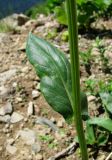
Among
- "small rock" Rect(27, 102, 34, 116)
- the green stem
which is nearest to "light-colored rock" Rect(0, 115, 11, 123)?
"small rock" Rect(27, 102, 34, 116)

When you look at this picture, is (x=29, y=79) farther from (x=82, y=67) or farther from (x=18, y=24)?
(x=18, y=24)

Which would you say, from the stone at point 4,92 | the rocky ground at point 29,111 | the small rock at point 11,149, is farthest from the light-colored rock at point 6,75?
the small rock at point 11,149

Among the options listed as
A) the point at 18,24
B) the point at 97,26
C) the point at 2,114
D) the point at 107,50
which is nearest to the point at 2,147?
the point at 2,114

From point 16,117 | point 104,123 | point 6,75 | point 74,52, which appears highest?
point 74,52

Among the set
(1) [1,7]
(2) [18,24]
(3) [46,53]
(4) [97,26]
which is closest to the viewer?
(3) [46,53]

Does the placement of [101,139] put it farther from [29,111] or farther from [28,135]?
[29,111]

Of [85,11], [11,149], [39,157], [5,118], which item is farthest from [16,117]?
[85,11]

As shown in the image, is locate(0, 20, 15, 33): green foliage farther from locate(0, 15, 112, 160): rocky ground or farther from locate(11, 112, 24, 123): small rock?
locate(11, 112, 24, 123): small rock
